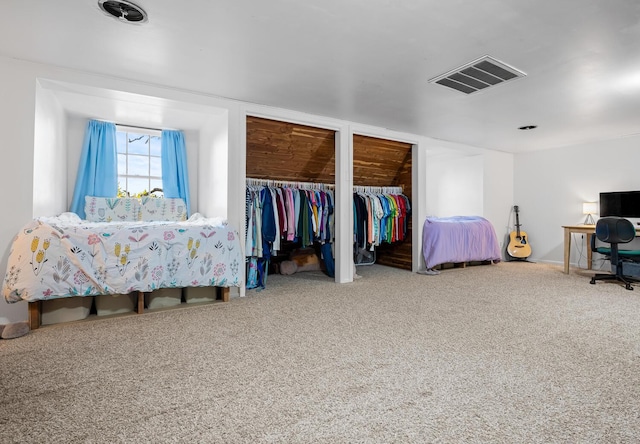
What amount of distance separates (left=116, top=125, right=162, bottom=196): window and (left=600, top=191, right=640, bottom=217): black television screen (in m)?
6.92

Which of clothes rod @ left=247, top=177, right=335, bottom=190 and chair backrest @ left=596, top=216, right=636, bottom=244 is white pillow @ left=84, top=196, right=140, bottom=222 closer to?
clothes rod @ left=247, top=177, right=335, bottom=190

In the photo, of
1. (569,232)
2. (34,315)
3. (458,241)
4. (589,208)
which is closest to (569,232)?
(569,232)

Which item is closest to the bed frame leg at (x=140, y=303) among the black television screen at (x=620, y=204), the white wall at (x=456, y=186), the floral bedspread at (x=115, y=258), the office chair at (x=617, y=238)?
the floral bedspread at (x=115, y=258)

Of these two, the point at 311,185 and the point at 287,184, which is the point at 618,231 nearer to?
the point at 311,185

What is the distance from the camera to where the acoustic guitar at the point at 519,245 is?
6.47m

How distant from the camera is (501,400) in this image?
5.33ft

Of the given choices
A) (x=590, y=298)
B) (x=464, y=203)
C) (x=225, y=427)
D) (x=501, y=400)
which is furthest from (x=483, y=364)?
(x=464, y=203)

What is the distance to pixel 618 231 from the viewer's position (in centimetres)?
428

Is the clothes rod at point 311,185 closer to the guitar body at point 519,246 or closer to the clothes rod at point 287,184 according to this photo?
the clothes rod at point 287,184

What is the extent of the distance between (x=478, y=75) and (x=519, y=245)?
15.1 ft

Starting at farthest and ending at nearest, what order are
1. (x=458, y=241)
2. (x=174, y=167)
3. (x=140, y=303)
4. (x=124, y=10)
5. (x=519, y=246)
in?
(x=519, y=246) → (x=458, y=241) → (x=174, y=167) → (x=140, y=303) → (x=124, y=10)

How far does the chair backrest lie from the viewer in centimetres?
426

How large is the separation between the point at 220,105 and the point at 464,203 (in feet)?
16.9

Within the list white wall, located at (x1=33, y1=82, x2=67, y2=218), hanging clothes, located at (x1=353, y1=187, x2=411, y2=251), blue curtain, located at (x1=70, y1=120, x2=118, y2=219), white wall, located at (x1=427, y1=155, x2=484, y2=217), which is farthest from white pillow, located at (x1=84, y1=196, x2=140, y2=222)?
white wall, located at (x1=427, y1=155, x2=484, y2=217)
